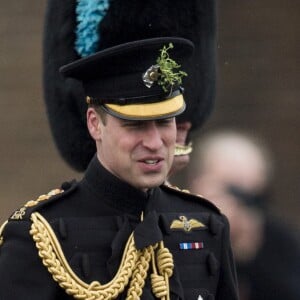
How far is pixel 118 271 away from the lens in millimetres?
4496

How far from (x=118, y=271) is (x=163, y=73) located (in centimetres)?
59

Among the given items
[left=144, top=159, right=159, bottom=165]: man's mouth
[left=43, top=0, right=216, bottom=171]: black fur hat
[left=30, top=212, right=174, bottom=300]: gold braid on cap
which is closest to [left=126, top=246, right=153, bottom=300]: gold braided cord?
[left=30, top=212, right=174, bottom=300]: gold braid on cap

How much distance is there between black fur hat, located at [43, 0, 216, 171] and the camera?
4.96 meters

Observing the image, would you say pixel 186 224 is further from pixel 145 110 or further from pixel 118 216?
pixel 145 110

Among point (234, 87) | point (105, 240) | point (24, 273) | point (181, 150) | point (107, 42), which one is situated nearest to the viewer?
point (24, 273)

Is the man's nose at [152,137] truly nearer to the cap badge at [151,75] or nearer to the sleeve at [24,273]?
the cap badge at [151,75]

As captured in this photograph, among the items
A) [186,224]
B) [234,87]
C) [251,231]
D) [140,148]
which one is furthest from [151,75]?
[234,87]

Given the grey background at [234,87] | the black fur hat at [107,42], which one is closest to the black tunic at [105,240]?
the black fur hat at [107,42]

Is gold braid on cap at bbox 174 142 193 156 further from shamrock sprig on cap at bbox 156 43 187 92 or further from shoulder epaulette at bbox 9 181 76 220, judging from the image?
shamrock sprig on cap at bbox 156 43 187 92

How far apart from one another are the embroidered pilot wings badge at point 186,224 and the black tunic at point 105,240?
0.03 ft

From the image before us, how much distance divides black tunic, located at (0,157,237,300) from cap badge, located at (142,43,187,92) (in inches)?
11.4

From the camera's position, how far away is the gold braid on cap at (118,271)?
441cm

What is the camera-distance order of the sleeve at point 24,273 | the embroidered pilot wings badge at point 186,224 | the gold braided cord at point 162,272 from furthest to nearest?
1. the embroidered pilot wings badge at point 186,224
2. the gold braided cord at point 162,272
3. the sleeve at point 24,273

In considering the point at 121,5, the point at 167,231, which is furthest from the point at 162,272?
the point at 121,5
